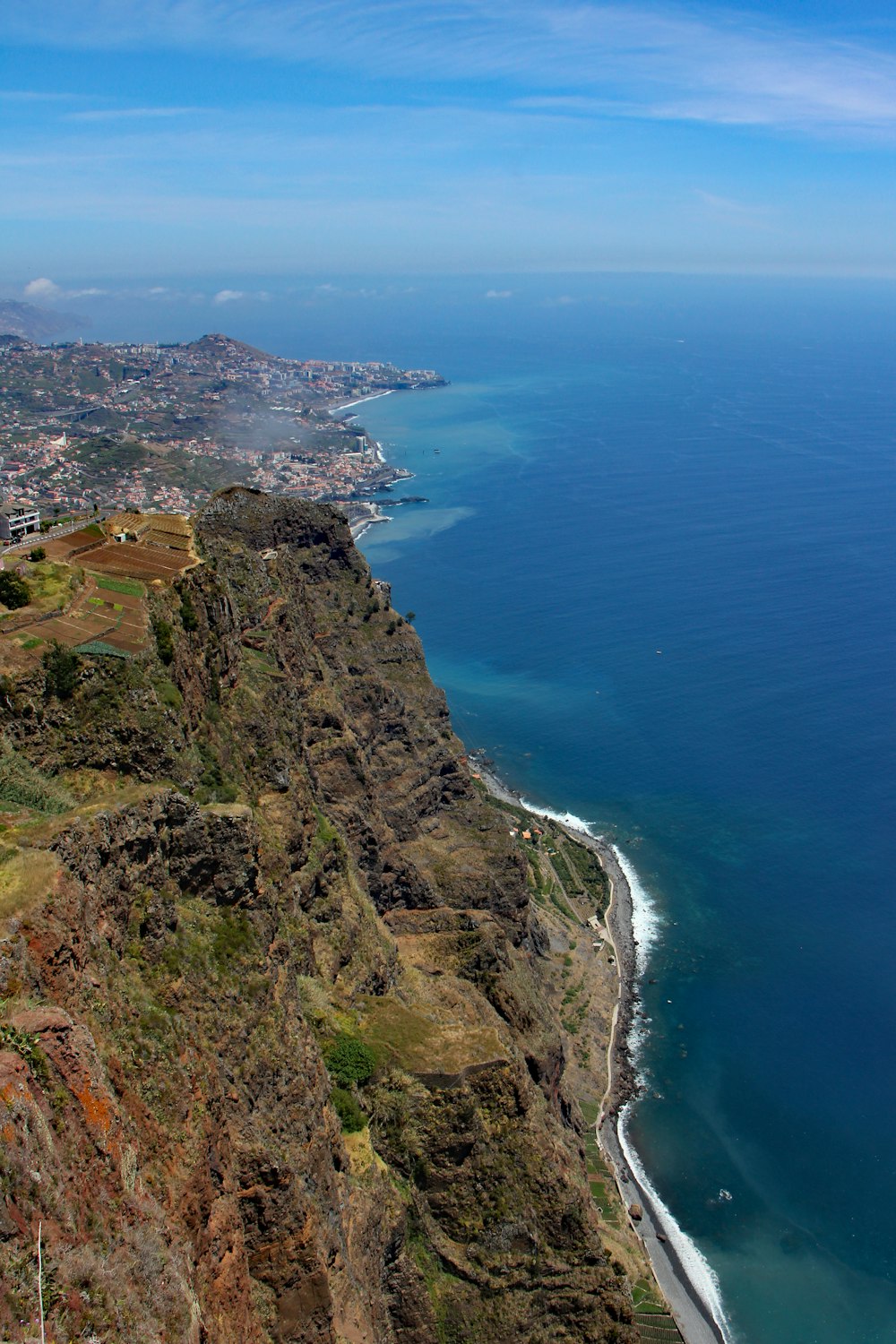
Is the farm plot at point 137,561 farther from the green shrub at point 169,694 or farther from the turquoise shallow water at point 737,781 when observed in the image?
the turquoise shallow water at point 737,781

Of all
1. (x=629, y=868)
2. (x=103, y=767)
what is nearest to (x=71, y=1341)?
(x=103, y=767)

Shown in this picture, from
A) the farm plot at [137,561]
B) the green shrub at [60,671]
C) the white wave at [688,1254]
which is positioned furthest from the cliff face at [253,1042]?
the white wave at [688,1254]

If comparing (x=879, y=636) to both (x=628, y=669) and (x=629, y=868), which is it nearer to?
(x=628, y=669)

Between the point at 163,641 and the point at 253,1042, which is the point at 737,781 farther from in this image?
the point at 253,1042

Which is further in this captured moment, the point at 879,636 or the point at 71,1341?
the point at 879,636

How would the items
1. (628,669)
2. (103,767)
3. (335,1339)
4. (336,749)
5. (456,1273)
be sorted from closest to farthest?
(335,1339) → (103,767) → (456,1273) → (336,749) → (628,669)

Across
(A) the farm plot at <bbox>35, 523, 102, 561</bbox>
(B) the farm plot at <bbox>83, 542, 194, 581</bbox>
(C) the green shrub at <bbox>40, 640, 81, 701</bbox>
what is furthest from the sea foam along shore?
(A) the farm plot at <bbox>35, 523, 102, 561</bbox>
